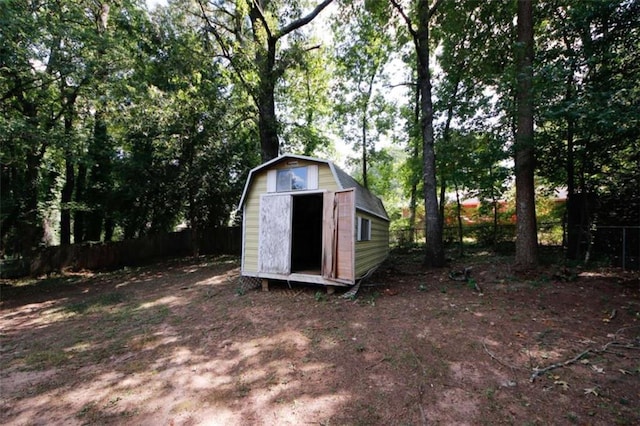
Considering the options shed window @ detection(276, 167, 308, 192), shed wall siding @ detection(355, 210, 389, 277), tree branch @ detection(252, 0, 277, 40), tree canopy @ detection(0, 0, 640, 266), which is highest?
tree branch @ detection(252, 0, 277, 40)

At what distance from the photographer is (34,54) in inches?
266

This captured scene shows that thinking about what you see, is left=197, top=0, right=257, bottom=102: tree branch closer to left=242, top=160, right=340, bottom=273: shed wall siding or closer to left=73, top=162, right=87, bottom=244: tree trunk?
left=242, top=160, right=340, bottom=273: shed wall siding

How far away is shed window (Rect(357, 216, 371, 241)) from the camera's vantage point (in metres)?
6.88

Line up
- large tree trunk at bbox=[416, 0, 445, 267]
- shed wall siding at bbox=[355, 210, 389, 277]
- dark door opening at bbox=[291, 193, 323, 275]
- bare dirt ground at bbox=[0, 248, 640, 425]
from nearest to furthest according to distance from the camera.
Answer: bare dirt ground at bbox=[0, 248, 640, 425], shed wall siding at bbox=[355, 210, 389, 277], large tree trunk at bbox=[416, 0, 445, 267], dark door opening at bbox=[291, 193, 323, 275]

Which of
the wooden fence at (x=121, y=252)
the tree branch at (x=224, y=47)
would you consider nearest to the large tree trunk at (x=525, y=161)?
the tree branch at (x=224, y=47)

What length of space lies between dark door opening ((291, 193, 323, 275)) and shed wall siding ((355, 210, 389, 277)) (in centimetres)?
205

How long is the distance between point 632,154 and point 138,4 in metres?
16.6

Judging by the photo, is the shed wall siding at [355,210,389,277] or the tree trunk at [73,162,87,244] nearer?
the shed wall siding at [355,210,389,277]

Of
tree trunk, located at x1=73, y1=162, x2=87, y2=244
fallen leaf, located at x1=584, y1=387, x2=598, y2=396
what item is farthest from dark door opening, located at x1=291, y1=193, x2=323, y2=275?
tree trunk, located at x1=73, y1=162, x2=87, y2=244

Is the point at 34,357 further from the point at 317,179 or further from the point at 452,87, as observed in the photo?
the point at 452,87

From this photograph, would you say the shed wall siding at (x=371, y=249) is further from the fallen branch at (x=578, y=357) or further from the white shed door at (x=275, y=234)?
the fallen branch at (x=578, y=357)

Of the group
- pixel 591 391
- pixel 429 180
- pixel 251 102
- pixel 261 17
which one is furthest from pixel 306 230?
pixel 591 391

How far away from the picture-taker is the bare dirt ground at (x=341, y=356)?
252 centimetres

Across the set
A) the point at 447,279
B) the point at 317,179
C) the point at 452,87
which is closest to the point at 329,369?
the point at 317,179
